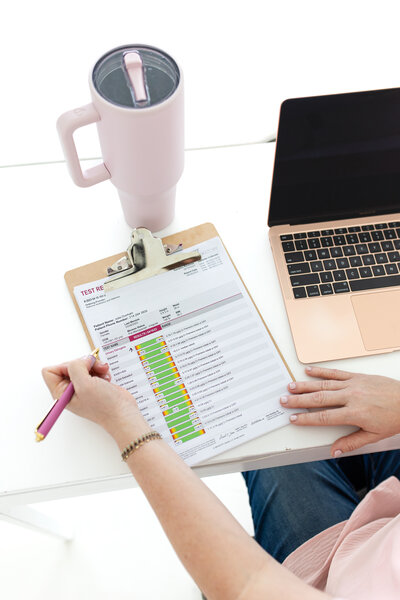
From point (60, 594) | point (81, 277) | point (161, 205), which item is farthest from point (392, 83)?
point (60, 594)

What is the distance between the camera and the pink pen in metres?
0.54

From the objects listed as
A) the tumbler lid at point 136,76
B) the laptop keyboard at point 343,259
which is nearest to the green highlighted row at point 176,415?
the laptop keyboard at point 343,259

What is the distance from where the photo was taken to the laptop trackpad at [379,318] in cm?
68

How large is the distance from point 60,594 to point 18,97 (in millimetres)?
1102

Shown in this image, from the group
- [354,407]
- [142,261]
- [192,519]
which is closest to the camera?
[192,519]

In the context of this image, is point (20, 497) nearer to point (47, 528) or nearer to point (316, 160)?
point (47, 528)

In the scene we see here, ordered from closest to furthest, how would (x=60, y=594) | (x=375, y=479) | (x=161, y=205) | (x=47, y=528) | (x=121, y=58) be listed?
1. (x=121, y=58)
2. (x=161, y=205)
3. (x=375, y=479)
4. (x=47, y=528)
5. (x=60, y=594)

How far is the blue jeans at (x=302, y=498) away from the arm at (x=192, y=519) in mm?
285

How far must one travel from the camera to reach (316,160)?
0.65 metres

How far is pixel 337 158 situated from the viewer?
0.66 metres

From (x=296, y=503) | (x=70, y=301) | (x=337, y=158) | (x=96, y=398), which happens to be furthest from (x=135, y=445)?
(x=337, y=158)

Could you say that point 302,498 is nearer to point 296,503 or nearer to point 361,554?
point 296,503

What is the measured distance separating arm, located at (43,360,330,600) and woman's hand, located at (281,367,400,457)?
17 centimetres

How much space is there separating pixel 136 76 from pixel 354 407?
0.51m
